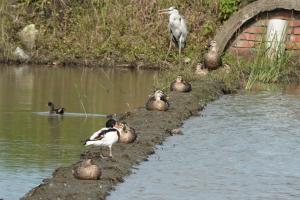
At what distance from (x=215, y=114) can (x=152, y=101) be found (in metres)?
1.29

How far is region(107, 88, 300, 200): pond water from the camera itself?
10.4 meters

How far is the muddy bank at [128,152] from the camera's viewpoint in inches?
384

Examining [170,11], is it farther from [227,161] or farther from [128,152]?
[128,152]

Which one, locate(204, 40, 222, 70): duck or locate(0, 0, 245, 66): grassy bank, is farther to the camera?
locate(0, 0, 245, 66): grassy bank

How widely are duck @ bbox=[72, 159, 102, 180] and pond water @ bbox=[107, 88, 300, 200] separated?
0.92 ft

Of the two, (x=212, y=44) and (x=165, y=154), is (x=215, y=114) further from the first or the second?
(x=212, y=44)

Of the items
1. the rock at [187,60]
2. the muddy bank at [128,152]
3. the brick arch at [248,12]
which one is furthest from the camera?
the rock at [187,60]

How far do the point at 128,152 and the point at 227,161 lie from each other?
1146mm

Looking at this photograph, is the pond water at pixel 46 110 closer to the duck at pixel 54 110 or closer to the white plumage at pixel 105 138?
the duck at pixel 54 110

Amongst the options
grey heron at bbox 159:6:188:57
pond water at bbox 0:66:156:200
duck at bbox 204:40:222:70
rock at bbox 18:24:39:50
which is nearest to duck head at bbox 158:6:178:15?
grey heron at bbox 159:6:188:57

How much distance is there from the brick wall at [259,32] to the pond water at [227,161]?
6.61 meters

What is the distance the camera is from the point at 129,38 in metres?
26.0

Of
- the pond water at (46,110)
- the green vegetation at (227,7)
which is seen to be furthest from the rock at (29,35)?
the green vegetation at (227,7)

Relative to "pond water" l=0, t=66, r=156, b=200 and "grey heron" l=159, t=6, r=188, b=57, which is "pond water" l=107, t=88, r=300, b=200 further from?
"grey heron" l=159, t=6, r=188, b=57
